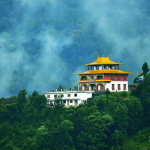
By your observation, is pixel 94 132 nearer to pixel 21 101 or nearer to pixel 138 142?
pixel 138 142

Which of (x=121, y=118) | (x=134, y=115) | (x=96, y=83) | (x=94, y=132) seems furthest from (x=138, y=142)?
(x=96, y=83)

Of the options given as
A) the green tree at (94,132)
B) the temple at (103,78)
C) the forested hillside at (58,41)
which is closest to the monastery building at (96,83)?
the temple at (103,78)

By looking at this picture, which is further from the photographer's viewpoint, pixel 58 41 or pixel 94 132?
pixel 58 41

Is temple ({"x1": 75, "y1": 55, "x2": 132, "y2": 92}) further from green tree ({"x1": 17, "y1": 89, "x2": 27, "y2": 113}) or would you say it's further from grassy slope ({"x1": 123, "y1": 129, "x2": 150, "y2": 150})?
grassy slope ({"x1": 123, "y1": 129, "x2": 150, "y2": 150})

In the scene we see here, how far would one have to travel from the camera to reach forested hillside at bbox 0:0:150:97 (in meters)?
164

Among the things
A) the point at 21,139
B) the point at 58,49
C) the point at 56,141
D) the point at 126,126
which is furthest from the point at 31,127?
the point at 58,49

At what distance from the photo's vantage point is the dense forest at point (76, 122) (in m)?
66.0

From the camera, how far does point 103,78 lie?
270 feet

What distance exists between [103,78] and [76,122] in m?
15.6

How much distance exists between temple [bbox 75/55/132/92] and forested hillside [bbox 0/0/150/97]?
74.3 metres

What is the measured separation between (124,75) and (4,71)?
89.2m

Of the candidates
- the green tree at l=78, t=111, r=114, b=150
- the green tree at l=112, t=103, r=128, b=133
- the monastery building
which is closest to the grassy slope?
the green tree at l=112, t=103, r=128, b=133

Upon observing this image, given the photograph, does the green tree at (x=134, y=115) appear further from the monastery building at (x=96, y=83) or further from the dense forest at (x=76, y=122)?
the monastery building at (x=96, y=83)

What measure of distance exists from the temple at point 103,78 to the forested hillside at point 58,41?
74.3 meters
